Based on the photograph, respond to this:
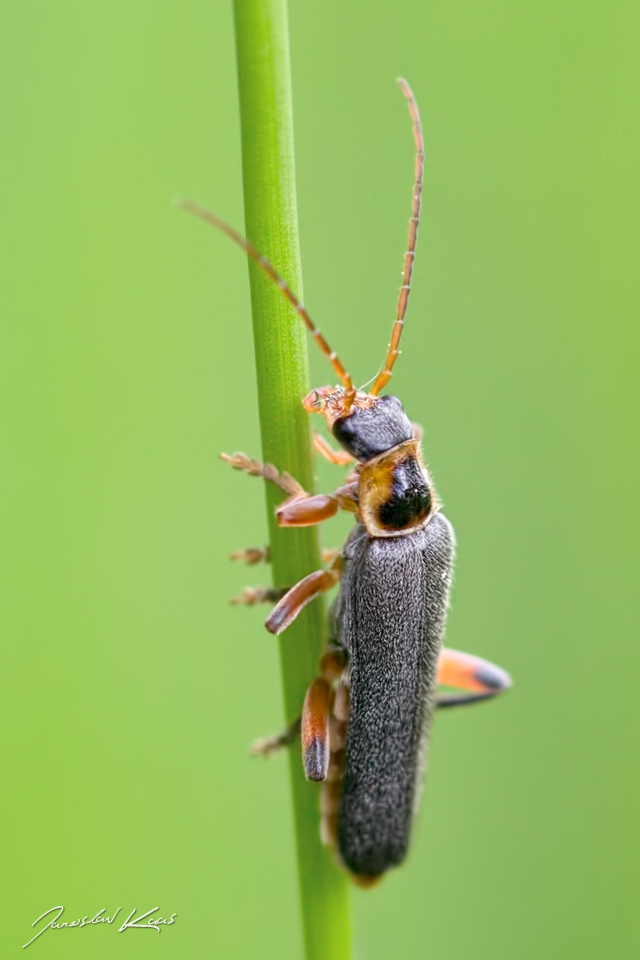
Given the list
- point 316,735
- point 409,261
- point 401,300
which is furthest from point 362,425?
point 316,735

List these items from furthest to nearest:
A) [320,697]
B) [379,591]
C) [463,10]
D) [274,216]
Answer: [463,10], [379,591], [320,697], [274,216]

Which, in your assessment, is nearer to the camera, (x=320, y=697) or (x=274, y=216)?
(x=274, y=216)

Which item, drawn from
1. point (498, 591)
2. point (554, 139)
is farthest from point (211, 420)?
point (554, 139)

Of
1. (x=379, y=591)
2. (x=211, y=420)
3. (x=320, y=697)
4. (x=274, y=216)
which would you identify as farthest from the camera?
(x=211, y=420)

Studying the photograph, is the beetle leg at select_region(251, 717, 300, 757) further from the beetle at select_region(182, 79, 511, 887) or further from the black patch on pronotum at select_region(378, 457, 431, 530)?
the black patch on pronotum at select_region(378, 457, 431, 530)

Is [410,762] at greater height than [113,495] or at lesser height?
lesser

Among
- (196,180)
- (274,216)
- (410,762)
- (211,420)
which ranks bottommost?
(410,762)

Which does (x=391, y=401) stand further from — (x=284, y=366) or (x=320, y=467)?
(x=320, y=467)

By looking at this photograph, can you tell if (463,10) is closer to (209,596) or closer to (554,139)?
(554,139)
